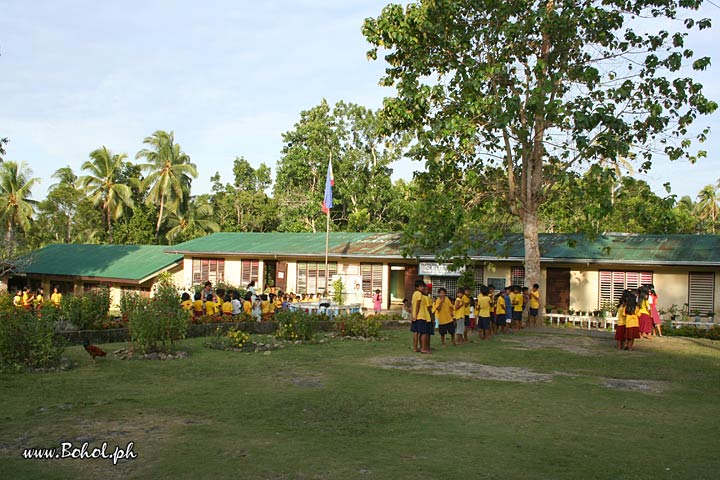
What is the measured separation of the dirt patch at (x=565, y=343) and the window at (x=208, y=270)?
60.8ft

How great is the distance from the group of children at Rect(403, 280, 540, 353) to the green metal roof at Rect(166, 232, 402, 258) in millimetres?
7812

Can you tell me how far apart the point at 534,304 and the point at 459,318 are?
555cm

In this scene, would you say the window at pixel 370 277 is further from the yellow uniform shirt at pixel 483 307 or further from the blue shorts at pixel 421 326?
the blue shorts at pixel 421 326

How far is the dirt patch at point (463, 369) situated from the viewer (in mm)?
11891

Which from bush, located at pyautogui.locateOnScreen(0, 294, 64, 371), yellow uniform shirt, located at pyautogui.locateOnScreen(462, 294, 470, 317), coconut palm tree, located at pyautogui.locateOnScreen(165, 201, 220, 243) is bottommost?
bush, located at pyautogui.locateOnScreen(0, 294, 64, 371)

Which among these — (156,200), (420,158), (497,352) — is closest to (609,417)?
(497,352)

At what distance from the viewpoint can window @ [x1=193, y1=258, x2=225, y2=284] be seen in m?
33.4

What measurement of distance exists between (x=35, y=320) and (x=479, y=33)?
14.4 metres

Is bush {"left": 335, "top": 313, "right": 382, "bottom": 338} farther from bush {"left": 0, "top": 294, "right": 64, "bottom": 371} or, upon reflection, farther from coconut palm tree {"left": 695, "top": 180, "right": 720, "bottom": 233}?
coconut palm tree {"left": 695, "top": 180, "right": 720, "bottom": 233}

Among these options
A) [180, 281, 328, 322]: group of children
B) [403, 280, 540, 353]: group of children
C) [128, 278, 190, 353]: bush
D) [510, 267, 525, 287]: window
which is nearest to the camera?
[128, 278, 190, 353]: bush

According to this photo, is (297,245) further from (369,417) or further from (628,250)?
(369,417)

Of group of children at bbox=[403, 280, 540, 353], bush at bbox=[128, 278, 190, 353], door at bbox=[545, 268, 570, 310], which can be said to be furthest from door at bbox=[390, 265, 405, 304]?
bush at bbox=[128, 278, 190, 353]

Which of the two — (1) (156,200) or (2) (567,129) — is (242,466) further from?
(1) (156,200)

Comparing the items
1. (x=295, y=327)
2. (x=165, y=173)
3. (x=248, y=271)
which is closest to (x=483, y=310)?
(x=295, y=327)
